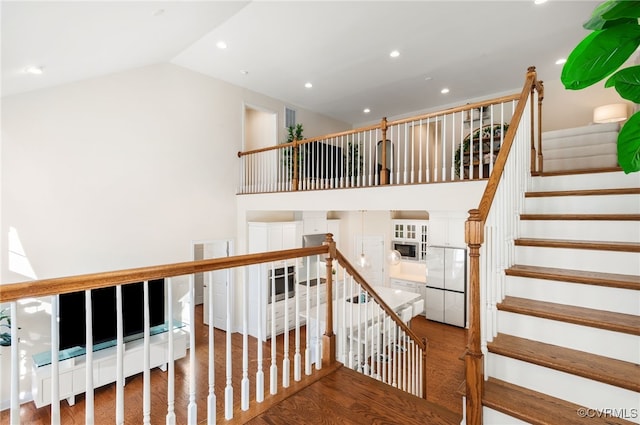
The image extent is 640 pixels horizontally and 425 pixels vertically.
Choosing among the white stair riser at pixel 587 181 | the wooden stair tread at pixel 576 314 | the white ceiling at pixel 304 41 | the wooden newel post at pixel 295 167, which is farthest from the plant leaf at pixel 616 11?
the wooden newel post at pixel 295 167

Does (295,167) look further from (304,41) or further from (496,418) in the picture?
(496,418)

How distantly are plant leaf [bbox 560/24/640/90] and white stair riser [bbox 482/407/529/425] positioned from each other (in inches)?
65.7

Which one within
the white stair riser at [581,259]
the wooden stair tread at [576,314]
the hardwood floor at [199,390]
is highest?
the white stair riser at [581,259]

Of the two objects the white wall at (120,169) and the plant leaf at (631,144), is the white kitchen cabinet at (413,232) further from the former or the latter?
the plant leaf at (631,144)

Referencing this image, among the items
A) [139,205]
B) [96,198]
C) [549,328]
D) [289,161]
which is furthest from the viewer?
[289,161]

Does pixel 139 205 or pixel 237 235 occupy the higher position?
pixel 139 205

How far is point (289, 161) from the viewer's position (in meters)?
6.06

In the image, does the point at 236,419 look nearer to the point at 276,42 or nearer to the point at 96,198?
the point at 96,198

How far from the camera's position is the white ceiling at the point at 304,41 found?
3006 mm

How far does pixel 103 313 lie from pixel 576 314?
530 cm

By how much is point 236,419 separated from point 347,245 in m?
6.67

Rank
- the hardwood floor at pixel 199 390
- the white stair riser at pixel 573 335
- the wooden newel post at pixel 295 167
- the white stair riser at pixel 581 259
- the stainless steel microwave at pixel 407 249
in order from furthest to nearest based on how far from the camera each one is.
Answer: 1. the stainless steel microwave at pixel 407 249
2. the wooden newel post at pixel 295 167
3. the hardwood floor at pixel 199 390
4. the white stair riser at pixel 581 259
5. the white stair riser at pixel 573 335

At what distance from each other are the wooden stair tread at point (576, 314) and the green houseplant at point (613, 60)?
109cm

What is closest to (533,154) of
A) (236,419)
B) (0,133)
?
(236,419)
